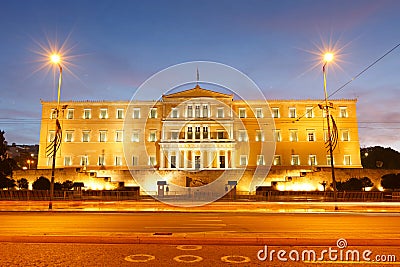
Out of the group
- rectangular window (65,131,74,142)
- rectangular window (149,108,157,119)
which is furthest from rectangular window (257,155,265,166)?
rectangular window (65,131,74,142)

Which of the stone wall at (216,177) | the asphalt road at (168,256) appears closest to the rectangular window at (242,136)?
the stone wall at (216,177)

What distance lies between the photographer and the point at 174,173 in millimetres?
42688

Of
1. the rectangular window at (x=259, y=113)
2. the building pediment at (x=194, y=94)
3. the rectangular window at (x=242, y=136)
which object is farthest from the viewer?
the rectangular window at (x=259, y=113)

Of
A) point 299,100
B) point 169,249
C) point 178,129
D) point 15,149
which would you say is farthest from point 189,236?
point 15,149

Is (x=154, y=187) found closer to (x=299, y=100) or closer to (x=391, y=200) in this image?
(x=391, y=200)

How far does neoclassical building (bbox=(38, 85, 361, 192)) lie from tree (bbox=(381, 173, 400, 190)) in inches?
666

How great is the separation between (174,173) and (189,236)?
111 ft

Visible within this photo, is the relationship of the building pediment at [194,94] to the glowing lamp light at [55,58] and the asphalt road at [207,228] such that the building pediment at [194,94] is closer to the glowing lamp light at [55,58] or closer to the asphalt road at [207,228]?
the glowing lamp light at [55,58]

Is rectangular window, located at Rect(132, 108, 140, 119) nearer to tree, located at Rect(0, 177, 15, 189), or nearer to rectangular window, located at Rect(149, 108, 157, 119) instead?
rectangular window, located at Rect(149, 108, 157, 119)

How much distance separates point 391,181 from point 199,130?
29.2 meters

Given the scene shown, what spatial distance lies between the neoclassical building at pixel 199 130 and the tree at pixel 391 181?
16922mm

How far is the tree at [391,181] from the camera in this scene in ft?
125

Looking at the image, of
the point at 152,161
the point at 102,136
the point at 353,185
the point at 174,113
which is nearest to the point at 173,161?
the point at 152,161

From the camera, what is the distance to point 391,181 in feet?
126
